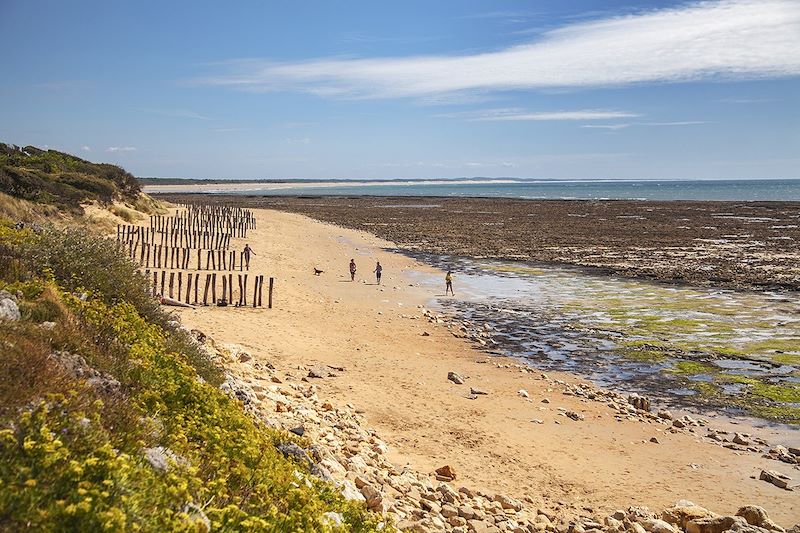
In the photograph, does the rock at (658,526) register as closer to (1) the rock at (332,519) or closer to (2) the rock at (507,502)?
(2) the rock at (507,502)

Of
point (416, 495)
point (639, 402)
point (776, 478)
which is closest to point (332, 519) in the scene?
point (416, 495)

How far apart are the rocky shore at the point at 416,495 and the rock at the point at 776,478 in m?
1.11

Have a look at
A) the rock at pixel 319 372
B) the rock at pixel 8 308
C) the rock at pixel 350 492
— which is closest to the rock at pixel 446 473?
the rock at pixel 350 492

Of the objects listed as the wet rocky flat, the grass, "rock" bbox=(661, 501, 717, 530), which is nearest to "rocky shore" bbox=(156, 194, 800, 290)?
the wet rocky flat

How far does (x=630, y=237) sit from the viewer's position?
49.7 m

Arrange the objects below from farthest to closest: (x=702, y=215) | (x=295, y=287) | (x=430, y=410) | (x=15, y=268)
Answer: (x=702, y=215) → (x=295, y=287) → (x=430, y=410) → (x=15, y=268)

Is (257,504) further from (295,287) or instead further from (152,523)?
(295,287)

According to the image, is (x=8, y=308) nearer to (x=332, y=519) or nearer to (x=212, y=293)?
(x=332, y=519)

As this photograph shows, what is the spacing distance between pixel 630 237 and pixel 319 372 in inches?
1630

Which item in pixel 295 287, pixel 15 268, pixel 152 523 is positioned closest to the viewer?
pixel 152 523

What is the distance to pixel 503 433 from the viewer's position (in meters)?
11.6

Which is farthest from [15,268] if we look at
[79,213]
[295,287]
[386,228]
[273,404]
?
[386,228]

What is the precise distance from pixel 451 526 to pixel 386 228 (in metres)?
53.5

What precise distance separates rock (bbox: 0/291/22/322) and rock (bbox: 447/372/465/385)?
9.80m
